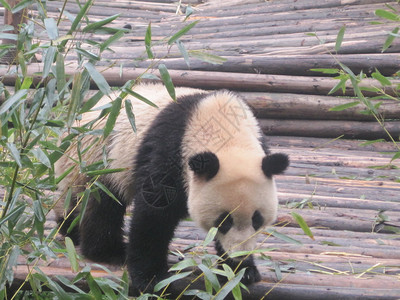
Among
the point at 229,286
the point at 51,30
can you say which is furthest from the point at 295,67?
the point at 51,30

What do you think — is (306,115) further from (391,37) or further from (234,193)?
(234,193)

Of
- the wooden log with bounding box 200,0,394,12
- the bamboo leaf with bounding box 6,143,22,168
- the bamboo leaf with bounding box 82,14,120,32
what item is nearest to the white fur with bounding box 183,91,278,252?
the bamboo leaf with bounding box 82,14,120,32

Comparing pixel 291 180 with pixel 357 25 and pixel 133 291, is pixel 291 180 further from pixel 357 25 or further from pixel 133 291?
pixel 357 25

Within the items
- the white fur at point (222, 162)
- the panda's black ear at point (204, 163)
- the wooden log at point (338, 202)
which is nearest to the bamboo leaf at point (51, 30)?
the white fur at point (222, 162)

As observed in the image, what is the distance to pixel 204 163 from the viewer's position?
99.4 inches

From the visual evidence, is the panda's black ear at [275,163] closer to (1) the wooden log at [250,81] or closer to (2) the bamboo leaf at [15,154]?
(2) the bamboo leaf at [15,154]

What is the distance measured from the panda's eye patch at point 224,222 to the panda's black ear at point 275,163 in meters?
0.24

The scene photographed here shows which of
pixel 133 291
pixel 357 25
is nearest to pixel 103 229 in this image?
pixel 133 291

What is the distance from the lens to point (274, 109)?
5.32 m

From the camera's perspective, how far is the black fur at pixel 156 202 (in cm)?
269

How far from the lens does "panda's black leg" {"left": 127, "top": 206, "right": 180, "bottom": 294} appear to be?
270cm

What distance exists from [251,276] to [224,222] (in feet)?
0.78

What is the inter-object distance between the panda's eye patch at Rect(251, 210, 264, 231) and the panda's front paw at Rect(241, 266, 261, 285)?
0.16 metres

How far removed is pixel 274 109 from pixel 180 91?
7.57ft
